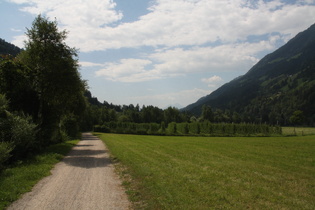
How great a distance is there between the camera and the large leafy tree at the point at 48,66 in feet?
86.3

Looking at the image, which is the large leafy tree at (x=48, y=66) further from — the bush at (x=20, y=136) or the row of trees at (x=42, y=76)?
the bush at (x=20, y=136)

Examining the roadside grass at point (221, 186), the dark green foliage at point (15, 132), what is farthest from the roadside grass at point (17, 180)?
the roadside grass at point (221, 186)

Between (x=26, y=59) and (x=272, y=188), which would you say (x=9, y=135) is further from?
(x=272, y=188)

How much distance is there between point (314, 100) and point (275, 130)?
148 m

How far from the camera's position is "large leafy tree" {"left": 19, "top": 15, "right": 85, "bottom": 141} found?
26.3 metres

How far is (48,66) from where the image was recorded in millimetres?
26141

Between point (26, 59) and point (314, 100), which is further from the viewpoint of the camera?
point (314, 100)

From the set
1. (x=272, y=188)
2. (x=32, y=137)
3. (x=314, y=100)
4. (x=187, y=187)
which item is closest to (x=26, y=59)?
(x=32, y=137)

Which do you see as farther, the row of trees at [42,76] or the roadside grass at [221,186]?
the row of trees at [42,76]

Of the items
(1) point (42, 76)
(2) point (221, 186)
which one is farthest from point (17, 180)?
(1) point (42, 76)

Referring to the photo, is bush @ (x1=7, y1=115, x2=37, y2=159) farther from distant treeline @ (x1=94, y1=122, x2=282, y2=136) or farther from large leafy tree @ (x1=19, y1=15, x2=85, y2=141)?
distant treeline @ (x1=94, y1=122, x2=282, y2=136)

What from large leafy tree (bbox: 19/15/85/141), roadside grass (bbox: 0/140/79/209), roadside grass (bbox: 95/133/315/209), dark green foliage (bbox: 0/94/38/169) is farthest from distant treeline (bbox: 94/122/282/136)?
roadside grass (bbox: 0/140/79/209)

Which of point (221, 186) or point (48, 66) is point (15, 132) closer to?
point (48, 66)

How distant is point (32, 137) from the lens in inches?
739
